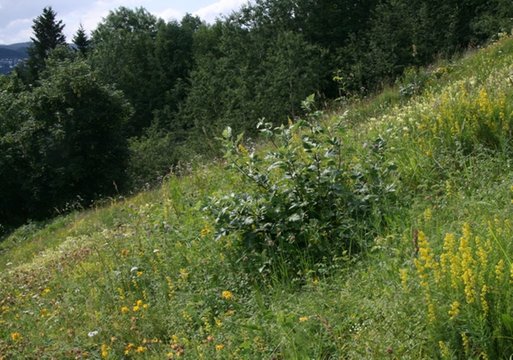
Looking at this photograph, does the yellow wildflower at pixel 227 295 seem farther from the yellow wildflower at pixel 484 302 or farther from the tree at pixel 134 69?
the tree at pixel 134 69

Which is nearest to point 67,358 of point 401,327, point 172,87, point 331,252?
point 331,252

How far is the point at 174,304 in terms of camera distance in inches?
142

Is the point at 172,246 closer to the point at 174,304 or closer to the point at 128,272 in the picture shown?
the point at 128,272

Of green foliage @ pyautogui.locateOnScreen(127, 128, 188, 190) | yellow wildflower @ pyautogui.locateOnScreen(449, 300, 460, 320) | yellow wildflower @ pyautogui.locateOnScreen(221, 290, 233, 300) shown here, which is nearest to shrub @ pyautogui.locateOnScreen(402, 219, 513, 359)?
yellow wildflower @ pyautogui.locateOnScreen(449, 300, 460, 320)

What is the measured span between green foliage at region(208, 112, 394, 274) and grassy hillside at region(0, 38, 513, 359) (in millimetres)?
35

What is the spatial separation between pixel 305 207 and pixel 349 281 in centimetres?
94

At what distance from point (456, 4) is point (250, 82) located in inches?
577

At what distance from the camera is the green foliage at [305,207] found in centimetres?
356

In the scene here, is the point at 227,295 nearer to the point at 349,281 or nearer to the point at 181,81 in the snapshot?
the point at 349,281

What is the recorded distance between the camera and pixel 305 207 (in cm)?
379

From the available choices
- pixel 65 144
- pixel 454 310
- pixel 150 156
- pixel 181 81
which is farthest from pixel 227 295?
pixel 181 81

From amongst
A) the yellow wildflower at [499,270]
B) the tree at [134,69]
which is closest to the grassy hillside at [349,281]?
the yellow wildflower at [499,270]

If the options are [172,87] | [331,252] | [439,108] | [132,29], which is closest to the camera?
[331,252]

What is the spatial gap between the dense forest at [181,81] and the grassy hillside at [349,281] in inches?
213
